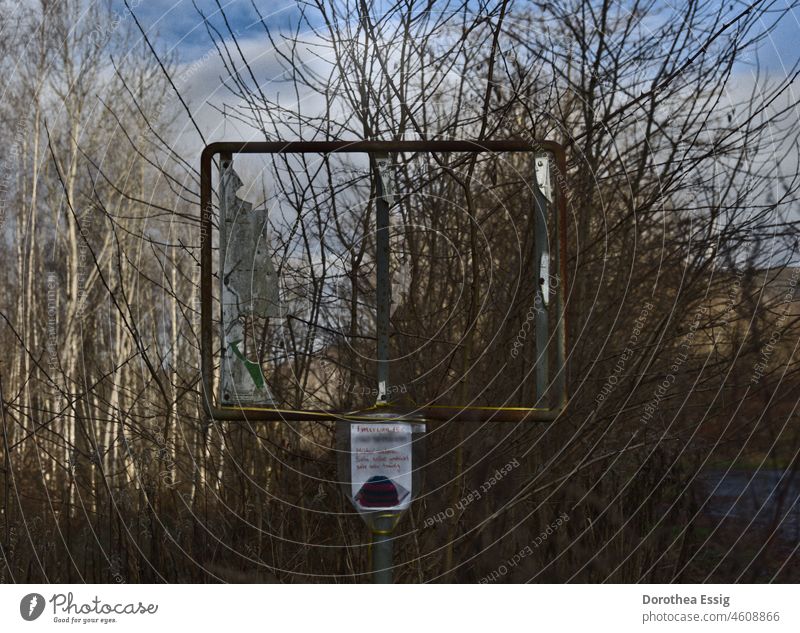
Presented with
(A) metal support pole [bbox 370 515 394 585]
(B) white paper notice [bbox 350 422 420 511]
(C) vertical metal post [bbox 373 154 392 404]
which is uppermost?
(C) vertical metal post [bbox 373 154 392 404]

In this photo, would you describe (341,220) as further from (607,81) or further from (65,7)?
(65,7)

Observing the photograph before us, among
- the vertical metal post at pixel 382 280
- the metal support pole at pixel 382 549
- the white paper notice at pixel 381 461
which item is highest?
the vertical metal post at pixel 382 280

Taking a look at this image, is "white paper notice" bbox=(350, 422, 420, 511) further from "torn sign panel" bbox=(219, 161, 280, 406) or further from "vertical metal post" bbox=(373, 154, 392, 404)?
"torn sign panel" bbox=(219, 161, 280, 406)

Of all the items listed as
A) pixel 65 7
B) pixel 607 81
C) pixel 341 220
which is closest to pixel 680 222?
pixel 607 81

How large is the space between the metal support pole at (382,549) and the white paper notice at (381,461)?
0.09 m

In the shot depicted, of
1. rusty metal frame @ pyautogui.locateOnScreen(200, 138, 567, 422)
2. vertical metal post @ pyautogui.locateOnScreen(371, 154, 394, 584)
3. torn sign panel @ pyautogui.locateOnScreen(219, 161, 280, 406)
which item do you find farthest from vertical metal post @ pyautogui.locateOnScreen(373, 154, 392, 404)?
torn sign panel @ pyautogui.locateOnScreen(219, 161, 280, 406)

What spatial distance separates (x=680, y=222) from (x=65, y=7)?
153 inches

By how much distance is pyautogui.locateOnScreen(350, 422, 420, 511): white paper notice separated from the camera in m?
2.58

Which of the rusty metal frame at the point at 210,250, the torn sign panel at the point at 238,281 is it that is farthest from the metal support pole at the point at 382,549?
the torn sign panel at the point at 238,281

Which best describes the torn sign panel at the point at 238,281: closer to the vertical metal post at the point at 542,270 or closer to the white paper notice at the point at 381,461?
the white paper notice at the point at 381,461

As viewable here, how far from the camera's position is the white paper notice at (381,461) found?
8.46 ft

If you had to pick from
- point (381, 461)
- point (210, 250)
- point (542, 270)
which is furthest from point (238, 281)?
point (542, 270)

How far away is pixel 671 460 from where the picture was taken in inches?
148

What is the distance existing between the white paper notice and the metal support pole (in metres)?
0.09
